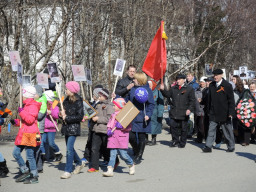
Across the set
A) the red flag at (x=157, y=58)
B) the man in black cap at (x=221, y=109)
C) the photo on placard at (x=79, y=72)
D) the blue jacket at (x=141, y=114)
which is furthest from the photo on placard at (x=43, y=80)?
the man in black cap at (x=221, y=109)

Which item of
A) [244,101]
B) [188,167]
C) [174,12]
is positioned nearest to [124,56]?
[174,12]

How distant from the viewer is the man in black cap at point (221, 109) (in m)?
11.6

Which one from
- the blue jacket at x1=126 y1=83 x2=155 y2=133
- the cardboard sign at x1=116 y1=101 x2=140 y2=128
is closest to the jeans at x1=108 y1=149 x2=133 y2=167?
the cardboard sign at x1=116 y1=101 x2=140 y2=128

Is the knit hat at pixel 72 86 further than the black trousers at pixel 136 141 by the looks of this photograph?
No

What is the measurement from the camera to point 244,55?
43.7 meters

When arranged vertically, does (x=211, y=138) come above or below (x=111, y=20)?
below

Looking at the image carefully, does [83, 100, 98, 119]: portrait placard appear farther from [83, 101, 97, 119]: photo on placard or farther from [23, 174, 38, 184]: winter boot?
[23, 174, 38, 184]: winter boot

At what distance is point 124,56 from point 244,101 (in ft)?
30.4

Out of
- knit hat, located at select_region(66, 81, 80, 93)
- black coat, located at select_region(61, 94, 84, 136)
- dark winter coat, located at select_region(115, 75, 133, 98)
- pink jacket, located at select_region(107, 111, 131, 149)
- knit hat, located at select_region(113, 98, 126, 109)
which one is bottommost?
pink jacket, located at select_region(107, 111, 131, 149)

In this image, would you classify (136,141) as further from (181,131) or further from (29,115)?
(29,115)

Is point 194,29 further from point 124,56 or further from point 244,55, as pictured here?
point 124,56

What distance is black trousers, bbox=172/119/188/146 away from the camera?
1244cm

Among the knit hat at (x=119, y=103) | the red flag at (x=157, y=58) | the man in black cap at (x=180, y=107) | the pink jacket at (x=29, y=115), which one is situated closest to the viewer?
the pink jacket at (x=29, y=115)

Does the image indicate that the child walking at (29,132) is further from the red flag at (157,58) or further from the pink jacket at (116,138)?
the red flag at (157,58)
